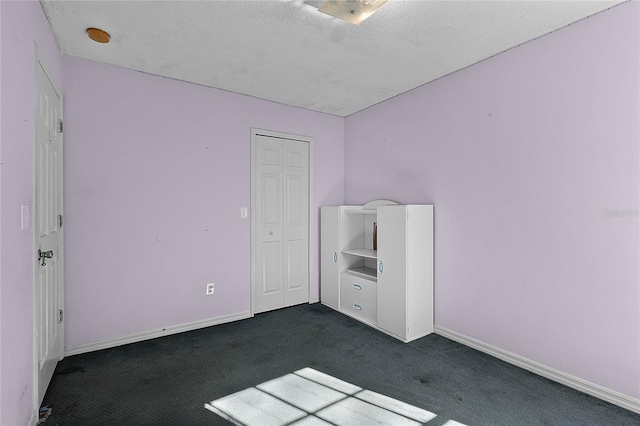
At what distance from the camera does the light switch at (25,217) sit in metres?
1.61

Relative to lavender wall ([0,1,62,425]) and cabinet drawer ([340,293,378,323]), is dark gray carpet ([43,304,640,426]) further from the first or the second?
lavender wall ([0,1,62,425])

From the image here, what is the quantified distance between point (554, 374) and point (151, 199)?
3.63m

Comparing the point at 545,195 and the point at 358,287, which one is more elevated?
the point at 545,195

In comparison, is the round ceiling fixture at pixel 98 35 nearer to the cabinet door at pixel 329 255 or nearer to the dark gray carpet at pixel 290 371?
the dark gray carpet at pixel 290 371

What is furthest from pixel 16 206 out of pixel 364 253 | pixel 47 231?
pixel 364 253

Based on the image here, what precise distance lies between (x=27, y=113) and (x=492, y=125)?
10.6ft

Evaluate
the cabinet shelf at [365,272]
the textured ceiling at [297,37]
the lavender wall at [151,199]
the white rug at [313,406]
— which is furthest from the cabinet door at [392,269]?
the lavender wall at [151,199]

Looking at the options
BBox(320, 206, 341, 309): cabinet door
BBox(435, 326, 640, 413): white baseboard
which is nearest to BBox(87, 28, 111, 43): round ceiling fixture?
BBox(320, 206, 341, 309): cabinet door

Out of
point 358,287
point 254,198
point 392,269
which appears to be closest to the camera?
point 392,269

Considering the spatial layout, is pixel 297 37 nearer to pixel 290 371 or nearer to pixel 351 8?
pixel 351 8

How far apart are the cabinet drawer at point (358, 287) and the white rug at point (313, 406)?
1.21 meters

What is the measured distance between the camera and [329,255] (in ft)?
12.9

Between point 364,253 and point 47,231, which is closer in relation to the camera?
point 47,231

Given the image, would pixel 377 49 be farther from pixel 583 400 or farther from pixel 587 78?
pixel 583 400
